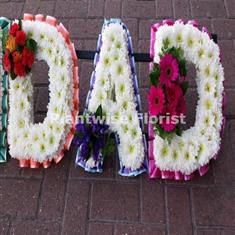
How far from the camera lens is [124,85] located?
213 centimetres

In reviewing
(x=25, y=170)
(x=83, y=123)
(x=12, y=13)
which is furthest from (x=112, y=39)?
(x=12, y=13)

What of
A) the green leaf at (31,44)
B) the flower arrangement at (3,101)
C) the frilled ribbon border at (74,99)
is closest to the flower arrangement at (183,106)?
the frilled ribbon border at (74,99)

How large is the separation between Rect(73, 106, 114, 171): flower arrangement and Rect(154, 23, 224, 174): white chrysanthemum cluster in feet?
0.85

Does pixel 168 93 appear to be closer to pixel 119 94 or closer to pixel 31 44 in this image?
pixel 119 94

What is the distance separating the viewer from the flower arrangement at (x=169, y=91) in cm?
198

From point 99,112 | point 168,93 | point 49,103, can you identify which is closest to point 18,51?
point 49,103

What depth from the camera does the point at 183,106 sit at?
2.02 m

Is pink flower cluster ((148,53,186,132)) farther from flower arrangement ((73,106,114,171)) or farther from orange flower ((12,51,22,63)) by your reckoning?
orange flower ((12,51,22,63))

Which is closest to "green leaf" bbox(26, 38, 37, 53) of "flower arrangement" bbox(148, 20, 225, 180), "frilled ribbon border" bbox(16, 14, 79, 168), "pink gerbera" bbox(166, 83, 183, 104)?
"frilled ribbon border" bbox(16, 14, 79, 168)

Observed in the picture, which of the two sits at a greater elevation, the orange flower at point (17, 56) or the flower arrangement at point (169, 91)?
the orange flower at point (17, 56)

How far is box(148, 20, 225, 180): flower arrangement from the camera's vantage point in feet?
6.77

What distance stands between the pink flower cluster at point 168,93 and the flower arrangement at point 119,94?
152mm

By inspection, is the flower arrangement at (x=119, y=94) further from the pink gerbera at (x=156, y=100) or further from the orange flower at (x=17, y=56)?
the orange flower at (x=17, y=56)

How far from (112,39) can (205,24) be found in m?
1.05
